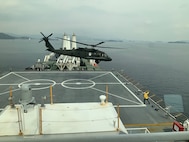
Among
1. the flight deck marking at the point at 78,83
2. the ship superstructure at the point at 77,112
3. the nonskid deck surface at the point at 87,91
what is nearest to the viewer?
the ship superstructure at the point at 77,112

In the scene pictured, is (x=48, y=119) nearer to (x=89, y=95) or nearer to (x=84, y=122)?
(x=84, y=122)

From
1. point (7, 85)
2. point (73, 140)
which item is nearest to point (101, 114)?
point (73, 140)

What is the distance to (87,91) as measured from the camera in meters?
23.9

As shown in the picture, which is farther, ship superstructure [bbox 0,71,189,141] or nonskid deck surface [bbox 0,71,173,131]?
nonskid deck surface [bbox 0,71,173,131]

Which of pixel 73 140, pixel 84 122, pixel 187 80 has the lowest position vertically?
pixel 187 80

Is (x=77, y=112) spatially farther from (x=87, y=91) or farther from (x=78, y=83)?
(x=78, y=83)

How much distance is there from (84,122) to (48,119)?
1381 millimetres

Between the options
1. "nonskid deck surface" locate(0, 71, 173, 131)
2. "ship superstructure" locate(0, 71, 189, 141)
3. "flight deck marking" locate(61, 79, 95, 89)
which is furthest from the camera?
"flight deck marking" locate(61, 79, 95, 89)

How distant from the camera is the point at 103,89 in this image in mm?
24828

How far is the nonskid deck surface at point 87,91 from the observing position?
16900 mm

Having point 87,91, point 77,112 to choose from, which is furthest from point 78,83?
point 77,112

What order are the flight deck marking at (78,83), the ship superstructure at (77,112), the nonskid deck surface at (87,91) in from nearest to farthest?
the ship superstructure at (77,112)
the nonskid deck surface at (87,91)
the flight deck marking at (78,83)

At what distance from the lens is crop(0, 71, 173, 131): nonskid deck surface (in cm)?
1690

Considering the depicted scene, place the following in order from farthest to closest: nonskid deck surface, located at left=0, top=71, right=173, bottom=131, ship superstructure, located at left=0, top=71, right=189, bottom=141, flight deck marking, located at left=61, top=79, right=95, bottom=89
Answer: flight deck marking, located at left=61, top=79, right=95, bottom=89 < nonskid deck surface, located at left=0, top=71, right=173, bottom=131 < ship superstructure, located at left=0, top=71, right=189, bottom=141
